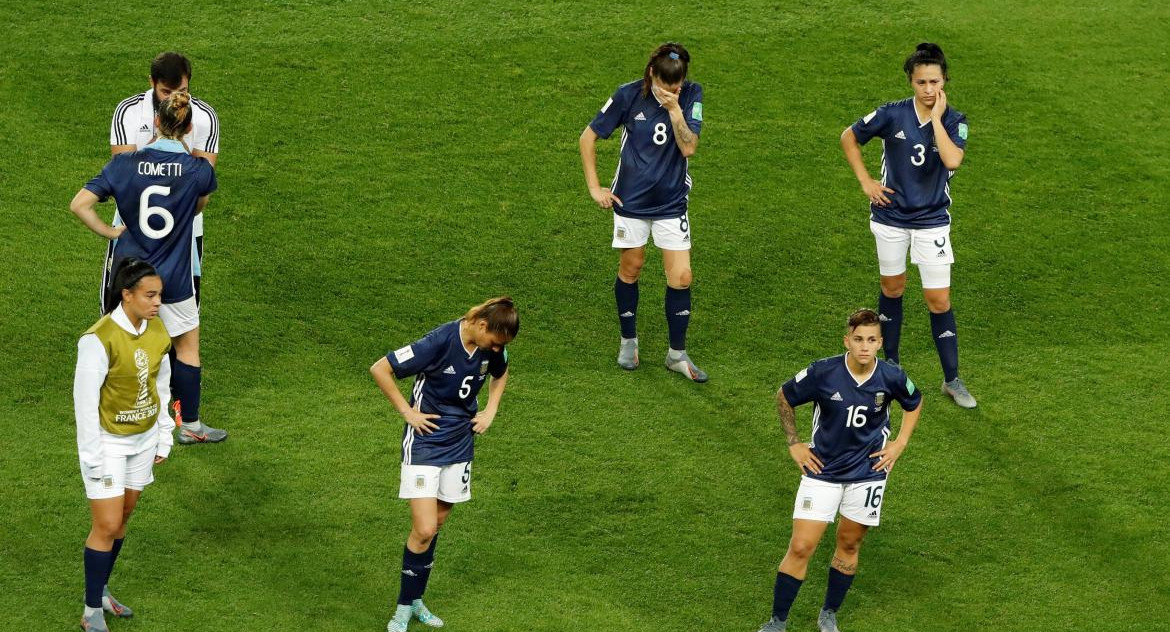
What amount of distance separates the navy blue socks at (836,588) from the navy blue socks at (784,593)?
16cm

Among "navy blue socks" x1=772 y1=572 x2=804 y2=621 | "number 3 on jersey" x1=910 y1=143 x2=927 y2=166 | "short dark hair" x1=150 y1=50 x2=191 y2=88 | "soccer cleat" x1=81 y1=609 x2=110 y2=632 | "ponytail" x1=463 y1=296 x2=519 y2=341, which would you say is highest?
"short dark hair" x1=150 y1=50 x2=191 y2=88

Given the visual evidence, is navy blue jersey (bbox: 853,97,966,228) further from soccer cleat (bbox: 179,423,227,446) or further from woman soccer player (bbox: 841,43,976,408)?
soccer cleat (bbox: 179,423,227,446)

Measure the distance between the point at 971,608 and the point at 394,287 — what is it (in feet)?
13.9

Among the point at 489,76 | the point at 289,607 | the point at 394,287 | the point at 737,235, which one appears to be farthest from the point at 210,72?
the point at 289,607

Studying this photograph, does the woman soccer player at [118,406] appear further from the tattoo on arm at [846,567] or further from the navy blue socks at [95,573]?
the tattoo on arm at [846,567]

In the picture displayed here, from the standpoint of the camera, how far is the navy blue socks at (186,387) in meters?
7.70

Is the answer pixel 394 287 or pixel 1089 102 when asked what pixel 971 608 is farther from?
pixel 1089 102

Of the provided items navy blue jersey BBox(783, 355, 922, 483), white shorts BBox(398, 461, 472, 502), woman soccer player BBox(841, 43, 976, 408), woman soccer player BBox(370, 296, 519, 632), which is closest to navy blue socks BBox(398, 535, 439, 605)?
woman soccer player BBox(370, 296, 519, 632)

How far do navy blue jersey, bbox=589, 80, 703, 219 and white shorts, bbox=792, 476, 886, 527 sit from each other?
253cm

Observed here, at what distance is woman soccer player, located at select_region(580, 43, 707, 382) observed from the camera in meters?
8.39

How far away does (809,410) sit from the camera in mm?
8461

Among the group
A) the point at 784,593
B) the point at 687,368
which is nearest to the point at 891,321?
the point at 687,368

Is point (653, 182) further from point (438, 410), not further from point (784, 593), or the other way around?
point (784, 593)

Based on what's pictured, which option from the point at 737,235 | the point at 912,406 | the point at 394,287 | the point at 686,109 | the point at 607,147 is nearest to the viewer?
the point at 912,406
